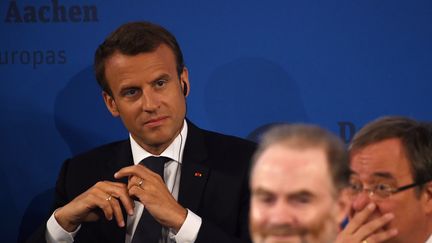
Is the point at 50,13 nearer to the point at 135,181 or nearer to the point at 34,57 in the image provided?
the point at 34,57

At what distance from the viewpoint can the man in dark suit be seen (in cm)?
249

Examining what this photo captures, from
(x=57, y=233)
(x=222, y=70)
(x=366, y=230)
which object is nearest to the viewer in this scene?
(x=366, y=230)

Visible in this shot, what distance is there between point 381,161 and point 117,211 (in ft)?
2.47

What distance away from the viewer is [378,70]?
2797 millimetres

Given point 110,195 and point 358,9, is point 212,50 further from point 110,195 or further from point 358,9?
point 110,195

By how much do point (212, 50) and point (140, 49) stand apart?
1.29ft

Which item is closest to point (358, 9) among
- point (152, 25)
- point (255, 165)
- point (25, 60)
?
point (152, 25)

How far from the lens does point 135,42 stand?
8.30 ft

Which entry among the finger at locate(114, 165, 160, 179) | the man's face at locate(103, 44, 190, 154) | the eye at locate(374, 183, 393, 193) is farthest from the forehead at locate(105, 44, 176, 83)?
the eye at locate(374, 183, 393, 193)

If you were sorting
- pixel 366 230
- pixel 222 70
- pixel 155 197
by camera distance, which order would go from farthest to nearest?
pixel 222 70
pixel 155 197
pixel 366 230

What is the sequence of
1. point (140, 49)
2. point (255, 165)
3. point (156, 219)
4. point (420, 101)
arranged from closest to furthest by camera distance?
point (255, 165) < point (156, 219) < point (140, 49) < point (420, 101)

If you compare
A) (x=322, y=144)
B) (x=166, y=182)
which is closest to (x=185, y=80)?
(x=166, y=182)

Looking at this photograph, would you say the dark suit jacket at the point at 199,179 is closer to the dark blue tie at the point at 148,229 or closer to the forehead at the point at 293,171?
the dark blue tie at the point at 148,229

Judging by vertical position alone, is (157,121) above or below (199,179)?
above
